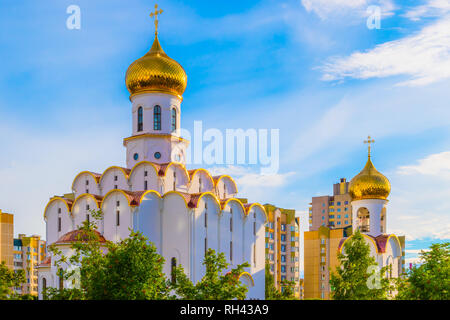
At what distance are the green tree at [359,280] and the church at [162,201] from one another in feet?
21.9

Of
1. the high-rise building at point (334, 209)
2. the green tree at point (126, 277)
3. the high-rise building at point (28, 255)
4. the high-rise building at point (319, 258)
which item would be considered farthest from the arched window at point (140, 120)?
the high-rise building at point (334, 209)

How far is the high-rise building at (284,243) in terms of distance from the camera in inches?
2068

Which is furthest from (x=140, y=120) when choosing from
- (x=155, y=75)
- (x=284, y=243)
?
(x=284, y=243)

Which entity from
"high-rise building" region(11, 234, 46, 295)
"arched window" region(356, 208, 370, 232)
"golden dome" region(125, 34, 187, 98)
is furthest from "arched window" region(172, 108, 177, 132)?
"high-rise building" region(11, 234, 46, 295)

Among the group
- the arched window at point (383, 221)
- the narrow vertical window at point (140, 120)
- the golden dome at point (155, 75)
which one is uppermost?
the golden dome at point (155, 75)

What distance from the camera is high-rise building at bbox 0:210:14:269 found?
51094mm

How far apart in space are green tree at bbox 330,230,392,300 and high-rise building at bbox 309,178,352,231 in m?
60.1

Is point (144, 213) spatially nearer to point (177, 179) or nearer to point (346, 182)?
point (177, 179)

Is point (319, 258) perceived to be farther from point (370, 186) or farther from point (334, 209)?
point (334, 209)

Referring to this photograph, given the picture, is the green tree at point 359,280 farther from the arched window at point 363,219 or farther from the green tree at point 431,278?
the arched window at point 363,219

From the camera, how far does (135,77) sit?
2878 cm

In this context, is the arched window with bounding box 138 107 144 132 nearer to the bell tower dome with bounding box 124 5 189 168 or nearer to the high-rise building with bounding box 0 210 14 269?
the bell tower dome with bounding box 124 5 189 168
